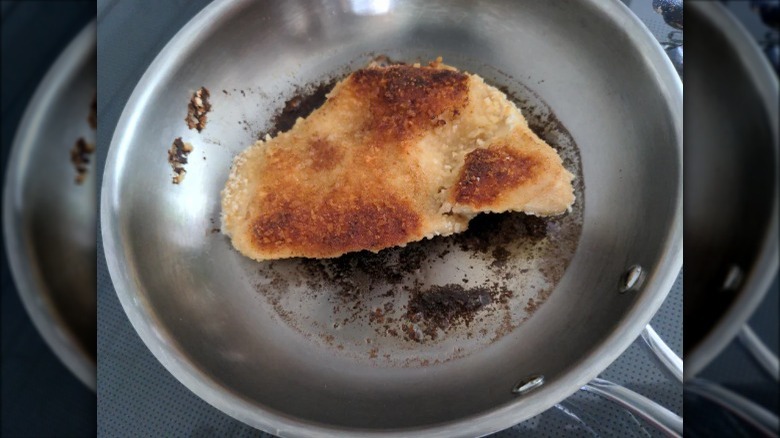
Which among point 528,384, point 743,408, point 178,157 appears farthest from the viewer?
point 178,157

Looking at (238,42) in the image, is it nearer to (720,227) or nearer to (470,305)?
(470,305)

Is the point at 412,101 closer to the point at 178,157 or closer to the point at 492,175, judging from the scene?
the point at 492,175

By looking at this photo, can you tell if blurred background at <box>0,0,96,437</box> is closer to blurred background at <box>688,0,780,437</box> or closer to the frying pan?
the frying pan

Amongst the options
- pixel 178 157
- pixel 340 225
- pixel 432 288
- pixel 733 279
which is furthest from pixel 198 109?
pixel 733 279

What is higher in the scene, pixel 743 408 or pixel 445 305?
pixel 743 408

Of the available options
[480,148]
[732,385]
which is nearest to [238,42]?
[480,148]
